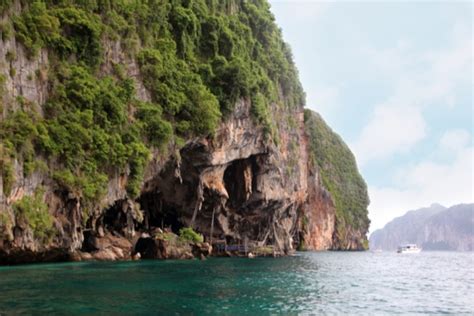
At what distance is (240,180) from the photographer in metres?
52.8

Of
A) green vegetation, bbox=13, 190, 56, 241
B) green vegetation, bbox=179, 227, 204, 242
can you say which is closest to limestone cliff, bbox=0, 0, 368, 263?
green vegetation, bbox=13, 190, 56, 241

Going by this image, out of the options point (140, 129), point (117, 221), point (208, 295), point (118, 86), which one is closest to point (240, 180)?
point (117, 221)

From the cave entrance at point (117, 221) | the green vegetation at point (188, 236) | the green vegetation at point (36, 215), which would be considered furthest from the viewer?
the green vegetation at point (188, 236)

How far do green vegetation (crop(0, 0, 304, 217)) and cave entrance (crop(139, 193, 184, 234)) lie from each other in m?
10.5

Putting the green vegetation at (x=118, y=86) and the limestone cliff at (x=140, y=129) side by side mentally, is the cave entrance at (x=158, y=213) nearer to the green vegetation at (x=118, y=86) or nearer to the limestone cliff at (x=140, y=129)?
the limestone cliff at (x=140, y=129)

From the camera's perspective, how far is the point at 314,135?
130750mm

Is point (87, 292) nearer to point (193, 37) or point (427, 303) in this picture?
point (427, 303)

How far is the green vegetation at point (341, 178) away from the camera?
12102 centimetres

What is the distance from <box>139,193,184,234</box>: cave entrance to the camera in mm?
47875

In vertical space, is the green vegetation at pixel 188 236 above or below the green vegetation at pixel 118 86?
below


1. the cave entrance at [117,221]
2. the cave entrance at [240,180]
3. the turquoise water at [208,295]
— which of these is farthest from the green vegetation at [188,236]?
the turquoise water at [208,295]

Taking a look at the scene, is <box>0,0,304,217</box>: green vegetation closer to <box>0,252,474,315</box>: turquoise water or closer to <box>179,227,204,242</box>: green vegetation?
<box>0,252,474,315</box>: turquoise water

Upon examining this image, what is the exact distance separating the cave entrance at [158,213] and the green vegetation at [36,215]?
18.8 meters

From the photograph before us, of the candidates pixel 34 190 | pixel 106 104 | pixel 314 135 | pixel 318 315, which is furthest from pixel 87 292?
pixel 314 135
